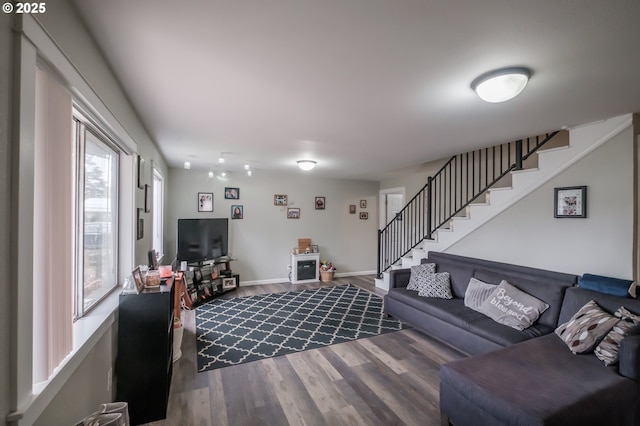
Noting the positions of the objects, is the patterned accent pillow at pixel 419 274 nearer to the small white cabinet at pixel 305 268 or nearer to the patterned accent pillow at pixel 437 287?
the patterned accent pillow at pixel 437 287

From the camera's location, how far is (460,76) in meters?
1.87

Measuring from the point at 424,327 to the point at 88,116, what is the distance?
147 inches

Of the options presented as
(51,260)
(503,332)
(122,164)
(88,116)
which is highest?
(88,116)

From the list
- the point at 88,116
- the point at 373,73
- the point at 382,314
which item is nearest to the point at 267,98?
the point at 373,73

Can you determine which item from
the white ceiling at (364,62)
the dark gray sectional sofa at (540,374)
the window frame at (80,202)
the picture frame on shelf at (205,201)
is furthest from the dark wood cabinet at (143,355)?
the picture frame on shelf at (205,201)

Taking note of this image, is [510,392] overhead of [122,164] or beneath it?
beneath

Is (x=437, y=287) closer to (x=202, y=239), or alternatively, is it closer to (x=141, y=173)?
(x=141, y=173)

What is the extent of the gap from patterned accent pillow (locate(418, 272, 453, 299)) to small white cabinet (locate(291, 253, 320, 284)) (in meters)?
2.98

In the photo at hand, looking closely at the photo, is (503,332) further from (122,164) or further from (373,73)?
(122,164)

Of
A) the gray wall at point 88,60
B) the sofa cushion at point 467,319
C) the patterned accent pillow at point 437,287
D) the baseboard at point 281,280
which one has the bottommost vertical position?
the baseboard at point 281,280

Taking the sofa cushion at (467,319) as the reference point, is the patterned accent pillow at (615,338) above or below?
above

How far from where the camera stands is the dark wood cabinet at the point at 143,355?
6.58ft

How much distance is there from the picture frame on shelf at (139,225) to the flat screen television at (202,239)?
2.21 meters

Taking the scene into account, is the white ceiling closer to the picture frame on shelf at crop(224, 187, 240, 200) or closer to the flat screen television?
the flat screen television
